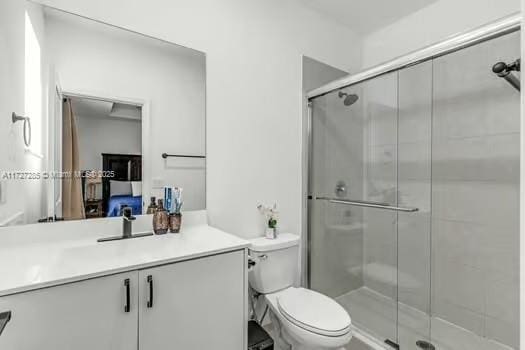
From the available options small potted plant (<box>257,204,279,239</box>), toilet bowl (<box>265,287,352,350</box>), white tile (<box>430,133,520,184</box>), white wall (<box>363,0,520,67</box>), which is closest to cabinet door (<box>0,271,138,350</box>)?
toilet bowl (<box>265,287,352,350</box>)

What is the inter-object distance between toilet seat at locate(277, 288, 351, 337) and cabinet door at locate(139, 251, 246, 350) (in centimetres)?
32

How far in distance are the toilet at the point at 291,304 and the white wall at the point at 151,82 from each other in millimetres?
535

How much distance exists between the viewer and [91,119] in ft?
4.50

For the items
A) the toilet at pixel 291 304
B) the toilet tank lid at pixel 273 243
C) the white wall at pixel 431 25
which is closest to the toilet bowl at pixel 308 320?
the toilet at pixel 291 304

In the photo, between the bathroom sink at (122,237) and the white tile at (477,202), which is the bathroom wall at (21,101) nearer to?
the bathroom sink at (122,237)

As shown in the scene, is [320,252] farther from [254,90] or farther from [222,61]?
[222,61]

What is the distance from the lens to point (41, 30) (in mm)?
1264

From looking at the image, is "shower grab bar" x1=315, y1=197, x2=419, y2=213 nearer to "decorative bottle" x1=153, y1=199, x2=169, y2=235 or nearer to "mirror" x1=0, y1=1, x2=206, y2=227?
"mirror" x1=0, y1=1, x2=206, y2=227

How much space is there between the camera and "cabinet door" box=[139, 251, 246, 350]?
103 centimetres

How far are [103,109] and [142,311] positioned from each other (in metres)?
1.00

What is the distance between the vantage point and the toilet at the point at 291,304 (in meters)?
1.34

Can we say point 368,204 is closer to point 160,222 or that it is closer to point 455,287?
point 455,287

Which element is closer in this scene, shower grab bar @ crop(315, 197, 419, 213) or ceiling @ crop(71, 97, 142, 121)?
ceiling @ crop(71, 97, 142, 121)

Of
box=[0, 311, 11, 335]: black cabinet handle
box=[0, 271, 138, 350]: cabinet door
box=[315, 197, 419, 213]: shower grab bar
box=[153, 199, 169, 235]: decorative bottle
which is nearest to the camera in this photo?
box=[0, 311, 11, 335]: black cabinet handle
